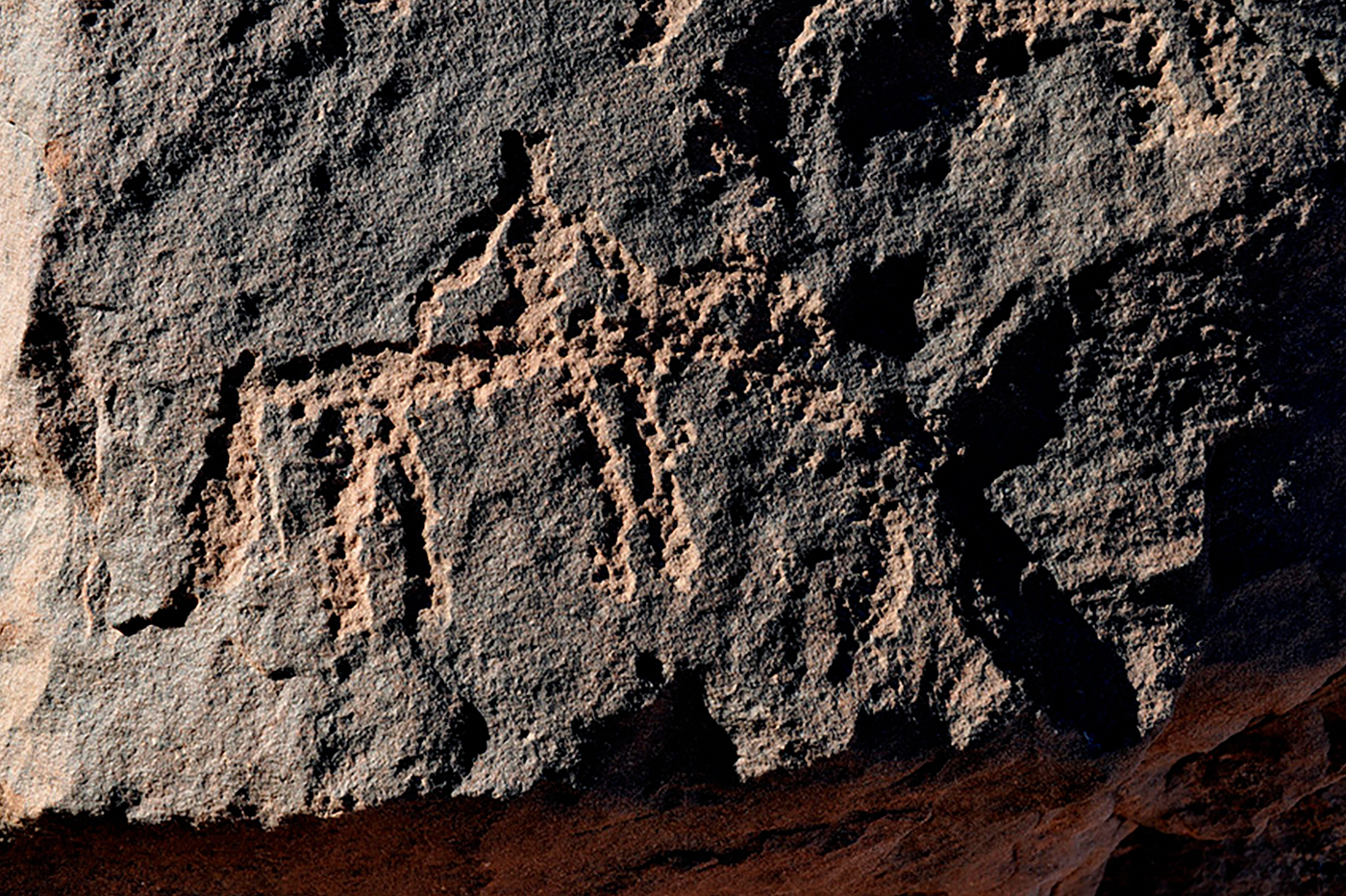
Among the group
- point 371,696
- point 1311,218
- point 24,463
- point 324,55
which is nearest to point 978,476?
point 1311,218

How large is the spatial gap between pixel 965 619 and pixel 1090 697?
130 mm

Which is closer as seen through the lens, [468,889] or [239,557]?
[239,557]

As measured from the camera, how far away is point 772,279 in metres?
1.05

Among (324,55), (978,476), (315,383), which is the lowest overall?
(978,476)

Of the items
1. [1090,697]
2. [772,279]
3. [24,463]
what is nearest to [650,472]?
[772,279]

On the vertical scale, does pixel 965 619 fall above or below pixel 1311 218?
below

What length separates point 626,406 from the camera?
1.03 meters

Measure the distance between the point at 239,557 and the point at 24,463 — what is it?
21 centimetres

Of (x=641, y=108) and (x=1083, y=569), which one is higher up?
(x=641, y=108)

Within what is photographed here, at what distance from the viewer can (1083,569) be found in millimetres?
1055

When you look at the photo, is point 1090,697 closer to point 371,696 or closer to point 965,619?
point 965,619

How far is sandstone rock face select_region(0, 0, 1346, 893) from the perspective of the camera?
3.31 feet

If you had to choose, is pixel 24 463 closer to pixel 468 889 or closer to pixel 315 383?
pixel 315 383

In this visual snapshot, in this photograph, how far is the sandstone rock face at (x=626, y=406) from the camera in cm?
101
